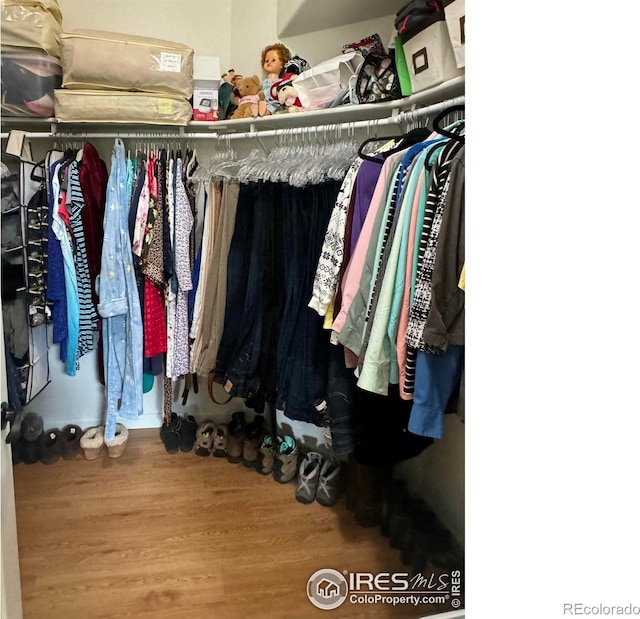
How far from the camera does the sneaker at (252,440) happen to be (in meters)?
2.62

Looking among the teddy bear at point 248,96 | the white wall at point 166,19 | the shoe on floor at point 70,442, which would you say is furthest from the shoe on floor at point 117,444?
the white wall at point 166,19

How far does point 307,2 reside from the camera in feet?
6.76

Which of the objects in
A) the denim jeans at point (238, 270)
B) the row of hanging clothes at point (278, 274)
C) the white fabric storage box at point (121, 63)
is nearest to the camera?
the row of hanging clothes at point (278, 274)

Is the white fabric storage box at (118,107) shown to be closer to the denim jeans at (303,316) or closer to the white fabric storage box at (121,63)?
the white fabric storage box at (121,63)

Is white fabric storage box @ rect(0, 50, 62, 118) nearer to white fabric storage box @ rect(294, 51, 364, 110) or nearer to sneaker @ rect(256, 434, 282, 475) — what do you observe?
white fabric storage box @ rect(294, 51, 364, 110)

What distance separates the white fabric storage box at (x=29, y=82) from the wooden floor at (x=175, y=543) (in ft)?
5.46

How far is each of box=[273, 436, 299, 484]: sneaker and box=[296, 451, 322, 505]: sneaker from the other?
0.05 meters

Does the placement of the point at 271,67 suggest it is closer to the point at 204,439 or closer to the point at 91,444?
the point at 204,439

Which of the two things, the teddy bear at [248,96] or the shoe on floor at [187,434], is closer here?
the teddy bear at [248,96]

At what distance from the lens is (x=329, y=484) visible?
7.65ft

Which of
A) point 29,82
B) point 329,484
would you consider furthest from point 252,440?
point 29,82
